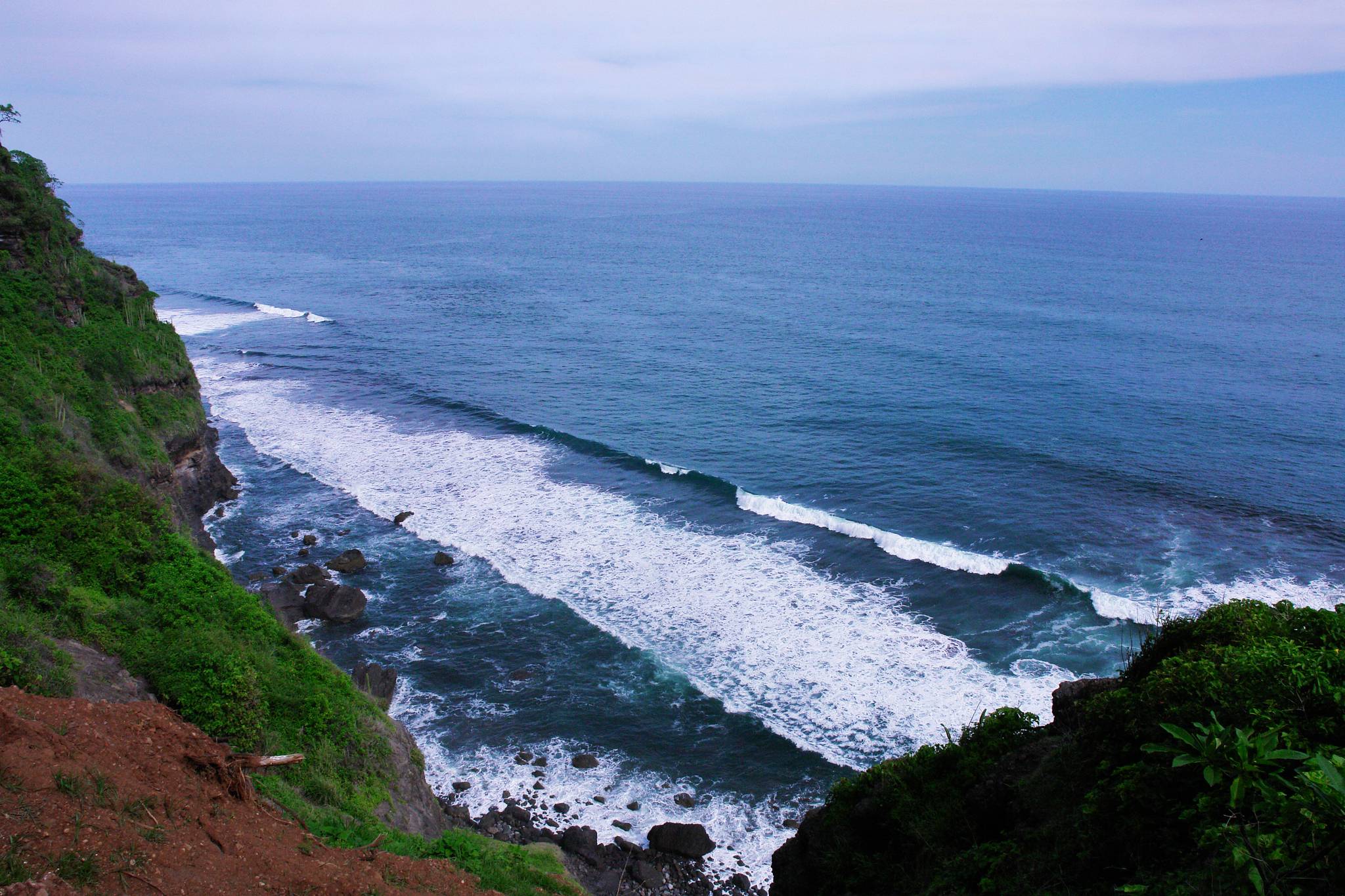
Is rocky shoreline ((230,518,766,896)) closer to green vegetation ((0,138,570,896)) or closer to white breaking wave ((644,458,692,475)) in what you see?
green vegetation ((0,138,570,896))

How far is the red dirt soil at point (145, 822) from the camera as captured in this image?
1110cm

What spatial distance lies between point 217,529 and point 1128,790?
44.4 m

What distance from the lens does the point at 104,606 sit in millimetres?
19984

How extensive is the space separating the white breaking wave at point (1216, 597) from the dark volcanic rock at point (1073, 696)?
21086 millimetres

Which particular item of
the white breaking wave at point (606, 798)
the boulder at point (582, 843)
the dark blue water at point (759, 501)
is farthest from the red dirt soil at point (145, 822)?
the dark blue water at point (759, 501)

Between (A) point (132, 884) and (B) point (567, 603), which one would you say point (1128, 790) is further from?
(B) point (567, 603)

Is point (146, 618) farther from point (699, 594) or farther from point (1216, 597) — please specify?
point (1216, 597)

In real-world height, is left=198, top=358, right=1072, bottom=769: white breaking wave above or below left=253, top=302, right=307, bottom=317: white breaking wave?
below

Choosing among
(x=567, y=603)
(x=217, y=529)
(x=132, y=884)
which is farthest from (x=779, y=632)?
(x=217, y=529)

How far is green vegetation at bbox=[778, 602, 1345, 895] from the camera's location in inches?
330

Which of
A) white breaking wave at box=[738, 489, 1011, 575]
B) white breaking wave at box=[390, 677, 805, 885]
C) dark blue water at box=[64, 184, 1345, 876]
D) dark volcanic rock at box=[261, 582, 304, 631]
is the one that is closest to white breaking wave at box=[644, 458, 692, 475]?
dark blue water at box=[64, 184, 1345, 876]

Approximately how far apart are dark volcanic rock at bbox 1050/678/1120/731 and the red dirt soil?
38.9 ft

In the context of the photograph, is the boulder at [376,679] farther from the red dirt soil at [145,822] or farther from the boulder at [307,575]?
the red dirt soil at [145,822]

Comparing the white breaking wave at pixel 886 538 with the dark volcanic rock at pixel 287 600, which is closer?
the dark volcanic rock at pixel 287 600
